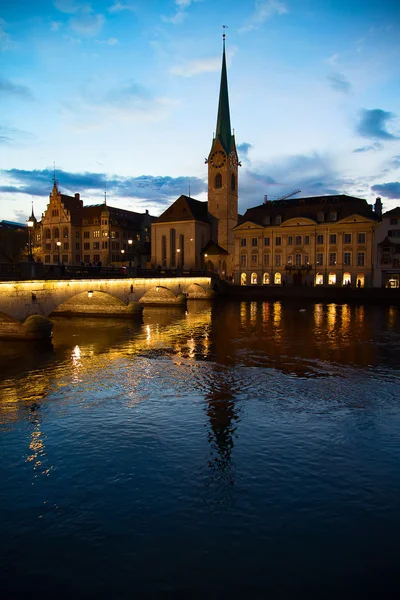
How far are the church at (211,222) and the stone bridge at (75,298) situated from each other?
2319 cm

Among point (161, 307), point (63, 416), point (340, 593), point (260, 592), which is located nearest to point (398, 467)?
point (340, 593)

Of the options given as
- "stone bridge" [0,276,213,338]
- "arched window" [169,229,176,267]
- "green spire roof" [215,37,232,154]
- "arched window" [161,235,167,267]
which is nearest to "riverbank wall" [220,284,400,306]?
"stone bridge" [0,276,213,338]

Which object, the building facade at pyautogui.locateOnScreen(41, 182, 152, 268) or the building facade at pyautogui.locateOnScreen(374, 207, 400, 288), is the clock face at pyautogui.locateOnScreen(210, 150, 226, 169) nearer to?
the building facade at pyautogui.locateOnScreen(41, 182, 152, 268)

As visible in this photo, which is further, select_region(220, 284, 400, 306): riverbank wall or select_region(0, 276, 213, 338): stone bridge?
select_region(220, 284, 400, 306): riverbank wall

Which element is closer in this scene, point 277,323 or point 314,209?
point 277,323

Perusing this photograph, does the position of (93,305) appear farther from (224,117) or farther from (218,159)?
(224,117)

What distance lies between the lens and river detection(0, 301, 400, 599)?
7324 millimetres

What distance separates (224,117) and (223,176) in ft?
42.9

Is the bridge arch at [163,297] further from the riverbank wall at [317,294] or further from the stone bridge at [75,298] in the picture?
the riverbank wall at [317,294]

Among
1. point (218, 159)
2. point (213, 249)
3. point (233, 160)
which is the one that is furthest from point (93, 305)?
point (233, 160)

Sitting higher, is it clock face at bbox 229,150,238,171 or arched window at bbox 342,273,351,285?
clock face at bbox 229,150,238,171

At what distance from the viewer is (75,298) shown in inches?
1836

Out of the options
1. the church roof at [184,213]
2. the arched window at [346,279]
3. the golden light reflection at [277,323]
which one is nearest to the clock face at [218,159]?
the church roof at [184,213]

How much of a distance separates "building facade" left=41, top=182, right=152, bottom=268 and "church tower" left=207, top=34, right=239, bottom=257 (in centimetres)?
1870
